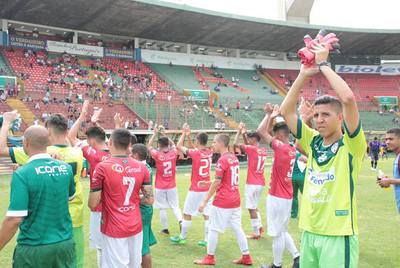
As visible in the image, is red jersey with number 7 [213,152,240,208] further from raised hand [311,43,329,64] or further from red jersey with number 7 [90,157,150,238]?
raised hand [311,43,329,64]

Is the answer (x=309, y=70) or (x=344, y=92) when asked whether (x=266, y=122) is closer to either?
(x=309, y=70)

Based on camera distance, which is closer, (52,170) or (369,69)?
(52,170)

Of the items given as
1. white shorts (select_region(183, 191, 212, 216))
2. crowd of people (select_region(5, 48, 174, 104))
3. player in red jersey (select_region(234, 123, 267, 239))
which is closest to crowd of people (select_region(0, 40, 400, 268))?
white shorts (select_region(183, 191, 212, 216))

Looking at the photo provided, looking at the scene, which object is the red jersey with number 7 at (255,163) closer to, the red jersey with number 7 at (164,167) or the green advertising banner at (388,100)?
the red jersey with number 7 at (164,167)

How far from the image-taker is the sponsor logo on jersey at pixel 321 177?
3.63m

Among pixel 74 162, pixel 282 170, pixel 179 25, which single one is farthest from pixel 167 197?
pixel 179 25

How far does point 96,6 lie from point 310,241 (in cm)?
3556

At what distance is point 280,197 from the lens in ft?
22.6

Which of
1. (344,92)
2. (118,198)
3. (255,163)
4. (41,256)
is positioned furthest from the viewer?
(255,163)

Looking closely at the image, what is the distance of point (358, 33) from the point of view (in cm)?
5041

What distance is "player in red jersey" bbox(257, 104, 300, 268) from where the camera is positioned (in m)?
6.61

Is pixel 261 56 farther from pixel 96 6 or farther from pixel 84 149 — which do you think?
pixel 84 149

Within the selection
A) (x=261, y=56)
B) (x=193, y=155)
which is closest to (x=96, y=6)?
(x=261, y=56)

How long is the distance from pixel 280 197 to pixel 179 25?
37332 millimetres
